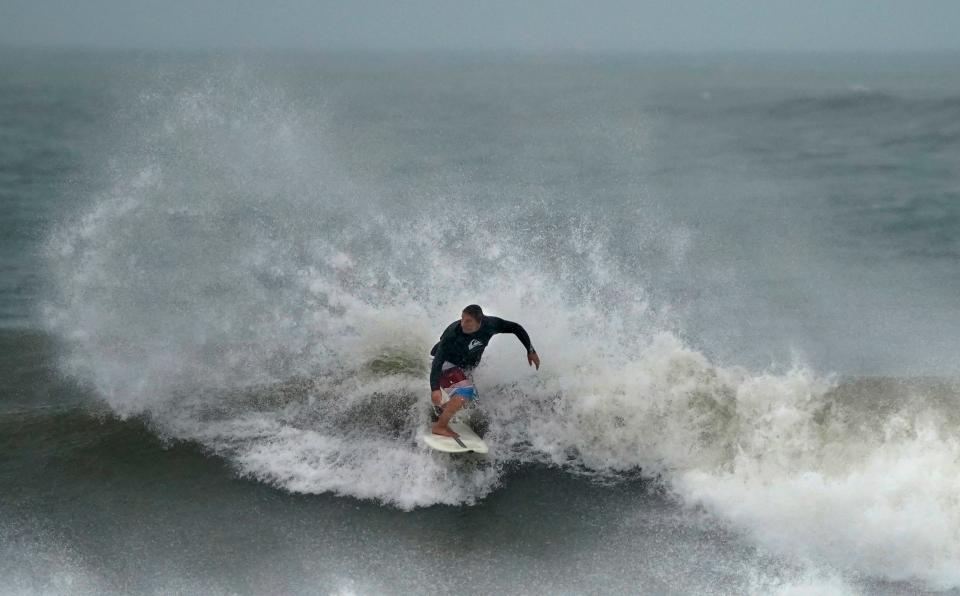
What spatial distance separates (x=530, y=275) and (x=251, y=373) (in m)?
3.86

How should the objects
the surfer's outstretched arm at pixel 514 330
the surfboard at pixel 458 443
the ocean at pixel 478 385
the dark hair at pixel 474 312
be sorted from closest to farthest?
the ocean at pixel 478 385 < the dark hair at pixel 474 312 < the surfboard at pixel 458 443 < the surfer's outstretched arm at pixel 514 330

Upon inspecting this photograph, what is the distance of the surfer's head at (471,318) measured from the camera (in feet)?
27.2

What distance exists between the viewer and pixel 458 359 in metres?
8.69

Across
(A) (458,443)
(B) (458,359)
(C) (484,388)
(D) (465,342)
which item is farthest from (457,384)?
(C) (484,388)

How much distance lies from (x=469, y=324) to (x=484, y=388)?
1785 millimetres

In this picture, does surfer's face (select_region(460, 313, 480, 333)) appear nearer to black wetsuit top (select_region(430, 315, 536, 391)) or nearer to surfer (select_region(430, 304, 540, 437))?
surfer (select_region(430, 304, 540, 437))

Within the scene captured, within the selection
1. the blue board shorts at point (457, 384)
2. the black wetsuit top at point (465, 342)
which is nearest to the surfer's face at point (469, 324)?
the black wetsuit top at point (465, 342)

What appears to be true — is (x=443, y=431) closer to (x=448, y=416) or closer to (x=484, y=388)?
(x=448, y=416)

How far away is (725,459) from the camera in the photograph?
8625 millimetres

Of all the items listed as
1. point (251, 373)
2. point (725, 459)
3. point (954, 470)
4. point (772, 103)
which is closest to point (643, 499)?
point (725, 459)

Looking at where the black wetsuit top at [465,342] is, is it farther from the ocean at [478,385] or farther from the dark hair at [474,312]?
the ocean at [478,385]

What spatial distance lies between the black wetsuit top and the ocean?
0.99 meters

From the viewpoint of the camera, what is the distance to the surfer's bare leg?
853cm

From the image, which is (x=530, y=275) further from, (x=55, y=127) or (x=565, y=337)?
(x=55, y=127)
